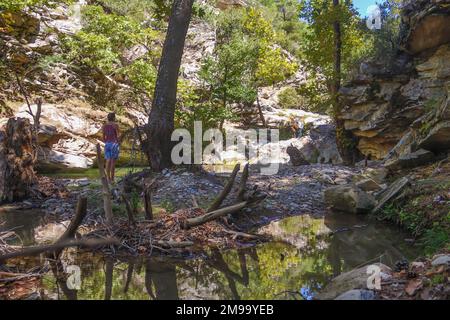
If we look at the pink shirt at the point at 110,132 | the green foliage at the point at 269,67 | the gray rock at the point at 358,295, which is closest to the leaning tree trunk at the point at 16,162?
the pink shirt at the point at 110,132

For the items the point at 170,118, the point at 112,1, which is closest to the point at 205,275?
the point at 170,118

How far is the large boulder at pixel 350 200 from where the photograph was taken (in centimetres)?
837

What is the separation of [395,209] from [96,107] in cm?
1713

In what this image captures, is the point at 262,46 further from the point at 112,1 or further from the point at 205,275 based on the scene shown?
the point at 205,275

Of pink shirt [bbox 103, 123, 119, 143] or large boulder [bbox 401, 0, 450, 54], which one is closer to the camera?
pink shirt [bbox 103, 123, 119, 143]

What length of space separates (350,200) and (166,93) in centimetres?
483

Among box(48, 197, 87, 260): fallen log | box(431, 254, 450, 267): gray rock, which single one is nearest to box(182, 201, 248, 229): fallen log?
box(48, 197, 87, 260): fallen log

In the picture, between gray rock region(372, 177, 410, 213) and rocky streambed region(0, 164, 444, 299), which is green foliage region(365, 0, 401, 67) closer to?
rocky streambed region(0, 164, 444, 299)

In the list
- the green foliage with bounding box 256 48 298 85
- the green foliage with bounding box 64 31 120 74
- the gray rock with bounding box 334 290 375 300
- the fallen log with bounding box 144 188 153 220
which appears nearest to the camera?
the gray rock with bounding box 334 290 375 300

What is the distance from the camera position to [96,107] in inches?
832

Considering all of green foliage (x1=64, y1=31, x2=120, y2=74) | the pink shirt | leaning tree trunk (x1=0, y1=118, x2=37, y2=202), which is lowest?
leaning tree trunk (x1=0, y1=118, x2=37, y2=202)

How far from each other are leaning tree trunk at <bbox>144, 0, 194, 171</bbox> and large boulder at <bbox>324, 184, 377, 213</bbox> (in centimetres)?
397

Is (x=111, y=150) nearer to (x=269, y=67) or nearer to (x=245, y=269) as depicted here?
(x=245, y=269)

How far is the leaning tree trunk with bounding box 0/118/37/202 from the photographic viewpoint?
869cm
